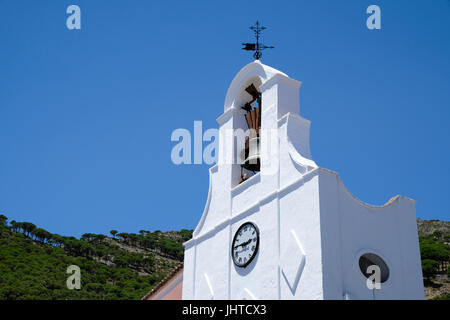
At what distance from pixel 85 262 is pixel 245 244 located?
5385 cm

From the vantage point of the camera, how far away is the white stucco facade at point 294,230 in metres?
13.0

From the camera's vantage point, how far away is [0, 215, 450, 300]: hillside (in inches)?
1827

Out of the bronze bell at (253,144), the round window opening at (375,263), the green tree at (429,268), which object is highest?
the green tree at (429,268)

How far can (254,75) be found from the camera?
1758 centimetres

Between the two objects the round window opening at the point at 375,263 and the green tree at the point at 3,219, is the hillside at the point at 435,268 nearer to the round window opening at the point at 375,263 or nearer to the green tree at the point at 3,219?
the round window opening at the point at 375,263

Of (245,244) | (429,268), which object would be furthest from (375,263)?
(429,268)

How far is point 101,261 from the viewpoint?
69625mm

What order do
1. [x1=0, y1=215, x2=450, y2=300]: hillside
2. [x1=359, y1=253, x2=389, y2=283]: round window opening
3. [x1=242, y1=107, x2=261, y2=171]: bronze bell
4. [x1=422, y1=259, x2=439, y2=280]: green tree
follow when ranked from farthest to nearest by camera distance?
[x1=0, y1=215, x2=450, y2=300]: hillside, [x1=422, y1=259, x2=439, y2=280]: green tree, [x1=242, y1=107, x2=261, y2=171]: bronze bell, [x1=359, y1=253, x2=389, y2=283]: round window opening

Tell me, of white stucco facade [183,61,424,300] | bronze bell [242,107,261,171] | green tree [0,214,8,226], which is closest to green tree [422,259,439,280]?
bronze bell [242,107,261,171]

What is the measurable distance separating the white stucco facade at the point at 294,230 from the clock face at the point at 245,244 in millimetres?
161

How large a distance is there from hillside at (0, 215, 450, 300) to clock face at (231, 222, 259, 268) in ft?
78.9

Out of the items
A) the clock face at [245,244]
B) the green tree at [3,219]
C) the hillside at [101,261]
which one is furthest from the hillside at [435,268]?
the green tree at [3,219]

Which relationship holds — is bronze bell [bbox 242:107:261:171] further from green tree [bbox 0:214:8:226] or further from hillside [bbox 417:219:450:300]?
green tree [bbox 0:214:8:226]

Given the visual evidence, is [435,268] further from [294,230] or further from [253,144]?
[294,230]
